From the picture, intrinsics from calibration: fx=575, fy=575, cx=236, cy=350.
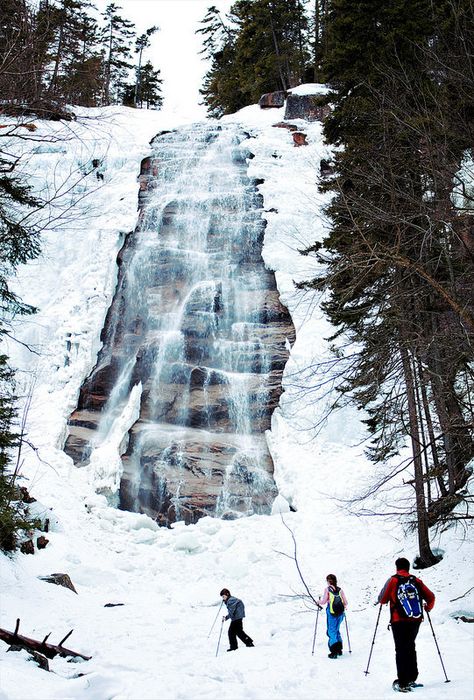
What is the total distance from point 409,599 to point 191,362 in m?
14.0

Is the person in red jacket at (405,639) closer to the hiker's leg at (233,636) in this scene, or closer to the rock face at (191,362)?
the hiker's leg at (233,636)

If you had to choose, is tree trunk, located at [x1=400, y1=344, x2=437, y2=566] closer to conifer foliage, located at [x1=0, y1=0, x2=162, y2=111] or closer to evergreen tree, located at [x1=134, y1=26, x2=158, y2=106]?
conifer foliage, located at [x1=0, y1=0, x2=162, y2=111]

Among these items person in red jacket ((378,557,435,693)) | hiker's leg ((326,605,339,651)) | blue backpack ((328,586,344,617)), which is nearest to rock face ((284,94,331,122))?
blue backpack ((328,586,344,617))

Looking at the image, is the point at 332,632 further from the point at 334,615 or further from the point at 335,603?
the point at 335,603

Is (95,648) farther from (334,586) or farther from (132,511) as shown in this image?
(132,511)

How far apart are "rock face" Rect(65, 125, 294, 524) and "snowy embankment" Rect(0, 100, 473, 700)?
632mm

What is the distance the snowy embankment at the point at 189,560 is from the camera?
20.3 feet

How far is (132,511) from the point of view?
1617 cm

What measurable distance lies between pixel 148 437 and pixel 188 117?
84.2 ft

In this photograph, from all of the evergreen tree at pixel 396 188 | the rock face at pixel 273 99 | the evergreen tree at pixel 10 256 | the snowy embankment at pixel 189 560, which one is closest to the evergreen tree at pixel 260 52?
the rock face at pixel 273 99

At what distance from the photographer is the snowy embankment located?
20.3 ft

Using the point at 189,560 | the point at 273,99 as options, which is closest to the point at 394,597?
the point at 189,560

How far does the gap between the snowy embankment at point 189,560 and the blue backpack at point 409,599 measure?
0.66 metres

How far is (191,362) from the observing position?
19.1m
